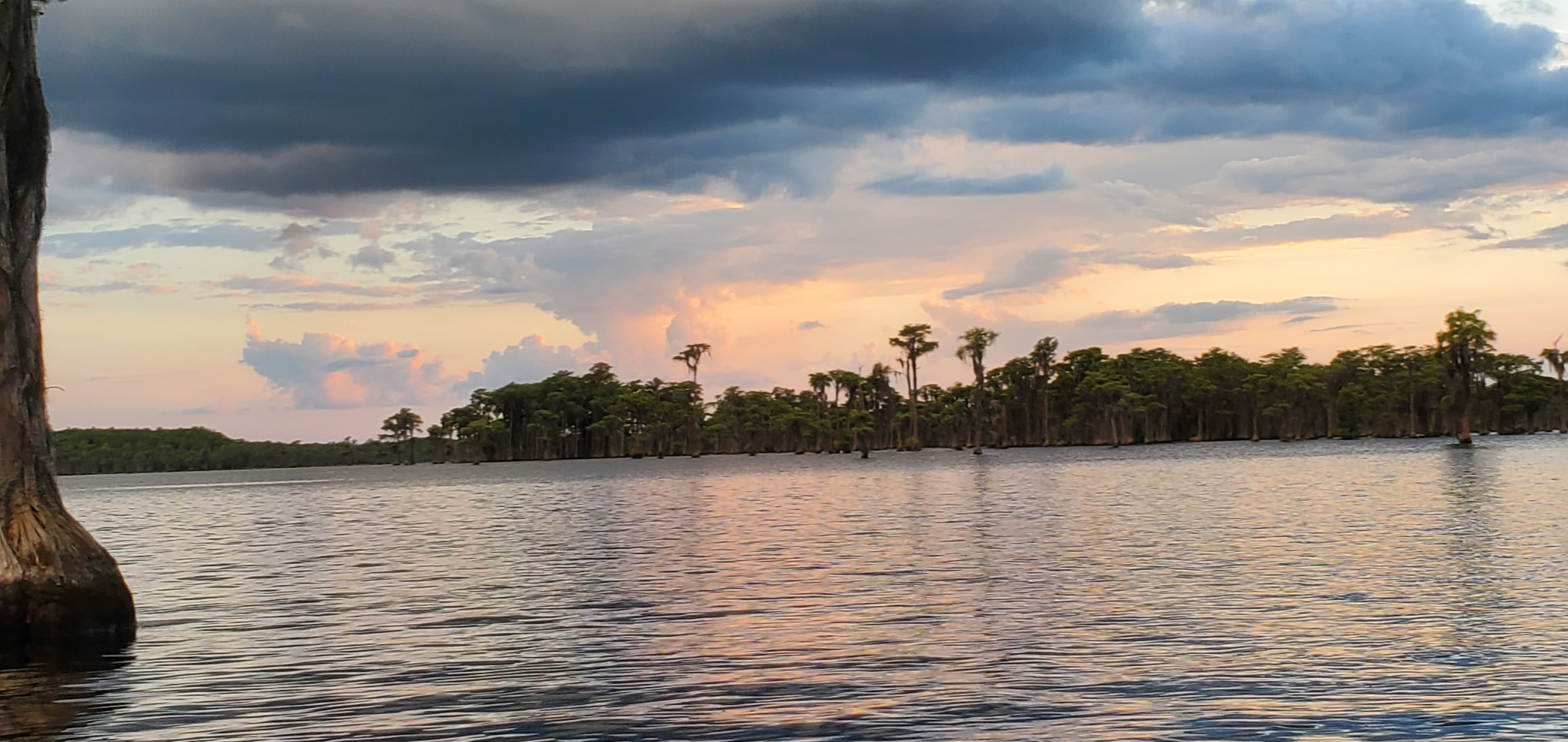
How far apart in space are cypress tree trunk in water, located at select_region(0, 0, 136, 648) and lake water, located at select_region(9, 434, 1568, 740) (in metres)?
1.45

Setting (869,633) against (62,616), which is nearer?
(62,616)

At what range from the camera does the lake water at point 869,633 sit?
1673cm

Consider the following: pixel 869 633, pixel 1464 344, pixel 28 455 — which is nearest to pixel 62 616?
pixel 28 455

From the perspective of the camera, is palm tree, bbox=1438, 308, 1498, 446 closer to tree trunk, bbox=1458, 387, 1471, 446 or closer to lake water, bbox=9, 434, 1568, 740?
tree trunk, bbox=1458, 387, 1471, 446

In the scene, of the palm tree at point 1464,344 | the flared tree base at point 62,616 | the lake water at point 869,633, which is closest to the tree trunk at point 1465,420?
the palm tree at point 1464,344

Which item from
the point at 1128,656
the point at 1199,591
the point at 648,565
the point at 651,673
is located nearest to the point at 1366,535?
the point at 1199,591

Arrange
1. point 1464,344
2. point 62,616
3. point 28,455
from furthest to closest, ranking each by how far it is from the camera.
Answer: point 1464,344, point 28,455, point 62,616

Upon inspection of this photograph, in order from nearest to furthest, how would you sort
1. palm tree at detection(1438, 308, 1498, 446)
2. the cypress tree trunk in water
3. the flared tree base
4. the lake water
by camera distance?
the lake water
the flared tree base
the cypress tree trunk in water
palm tree at detection(1438, 308, 1498, 446)

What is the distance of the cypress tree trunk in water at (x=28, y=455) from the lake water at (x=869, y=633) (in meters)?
1.45

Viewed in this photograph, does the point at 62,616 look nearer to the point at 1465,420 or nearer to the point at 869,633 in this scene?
the point at 869,633

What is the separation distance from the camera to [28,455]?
24891mm

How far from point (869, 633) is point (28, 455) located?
52.5 feet

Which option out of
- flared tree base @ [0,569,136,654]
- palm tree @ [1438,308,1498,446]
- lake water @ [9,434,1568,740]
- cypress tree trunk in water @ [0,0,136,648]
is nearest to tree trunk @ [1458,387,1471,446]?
palm tree @ [1438,308,1498,446]

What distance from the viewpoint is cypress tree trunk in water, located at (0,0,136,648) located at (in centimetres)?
2408
